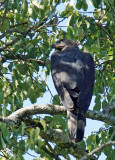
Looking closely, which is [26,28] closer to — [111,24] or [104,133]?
[111,24]

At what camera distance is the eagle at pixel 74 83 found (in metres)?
4.86

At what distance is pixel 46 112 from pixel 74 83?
24.5 inches

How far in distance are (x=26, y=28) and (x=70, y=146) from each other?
1.96 m

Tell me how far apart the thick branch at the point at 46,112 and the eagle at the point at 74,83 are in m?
0.09

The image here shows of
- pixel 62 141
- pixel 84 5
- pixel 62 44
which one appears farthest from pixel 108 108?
pixel 62 44

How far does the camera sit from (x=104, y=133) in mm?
5082

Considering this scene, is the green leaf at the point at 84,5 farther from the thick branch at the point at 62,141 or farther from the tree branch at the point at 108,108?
the thick branch at the point at 62,141

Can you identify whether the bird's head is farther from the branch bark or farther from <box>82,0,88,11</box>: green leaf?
the branch bark

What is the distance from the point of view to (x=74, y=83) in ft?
17.0

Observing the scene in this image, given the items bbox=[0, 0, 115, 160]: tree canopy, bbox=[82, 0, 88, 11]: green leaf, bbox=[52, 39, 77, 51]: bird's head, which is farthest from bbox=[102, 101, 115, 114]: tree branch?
bbox=[52, 39, 77, 51]: bird's head

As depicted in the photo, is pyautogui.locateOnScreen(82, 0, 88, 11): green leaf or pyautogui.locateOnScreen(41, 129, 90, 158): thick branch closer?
pyautogui.locateOnScreen(41, 129, 90, 158): thick branch

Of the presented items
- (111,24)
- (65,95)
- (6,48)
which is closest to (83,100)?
(65,95)

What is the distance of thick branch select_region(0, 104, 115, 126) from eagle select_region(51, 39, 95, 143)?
0.30 feet

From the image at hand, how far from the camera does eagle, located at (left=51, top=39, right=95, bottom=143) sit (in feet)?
15.9
